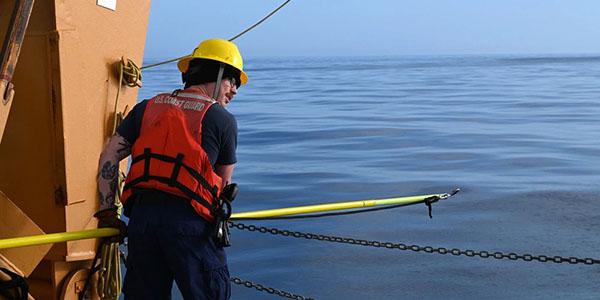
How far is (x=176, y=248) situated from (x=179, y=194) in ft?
0.78

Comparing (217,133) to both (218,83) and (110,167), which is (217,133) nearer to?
(218,83)

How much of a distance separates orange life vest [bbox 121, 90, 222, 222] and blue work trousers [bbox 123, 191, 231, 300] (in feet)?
0.19

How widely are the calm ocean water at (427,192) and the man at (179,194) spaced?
332 cm

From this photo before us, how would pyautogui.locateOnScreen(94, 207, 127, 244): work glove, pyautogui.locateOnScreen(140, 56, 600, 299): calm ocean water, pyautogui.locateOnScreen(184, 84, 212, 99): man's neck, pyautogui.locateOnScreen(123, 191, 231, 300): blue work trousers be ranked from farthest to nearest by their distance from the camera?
pyautogui.locateOnScreen(140, 56, 600, 299): calm ocean water < pyautogui.locateOnScreen(94, 207, 127, 244): work glove < pyautogui.locateOnScreen(184, 84, 212, 99): man's neck < pyautogui.locateOnScreen(123, 191, 231, 300): blue work trousers

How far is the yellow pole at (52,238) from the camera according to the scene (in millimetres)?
3663

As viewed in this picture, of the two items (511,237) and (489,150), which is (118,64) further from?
(489,150)

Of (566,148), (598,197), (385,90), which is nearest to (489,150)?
(566,148)

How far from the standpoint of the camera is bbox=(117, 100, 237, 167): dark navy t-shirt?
3.66 metres

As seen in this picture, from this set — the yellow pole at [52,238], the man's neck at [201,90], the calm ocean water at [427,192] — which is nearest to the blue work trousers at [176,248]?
the yellow pole at [52,238]

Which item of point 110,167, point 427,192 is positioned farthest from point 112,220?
point 427,192

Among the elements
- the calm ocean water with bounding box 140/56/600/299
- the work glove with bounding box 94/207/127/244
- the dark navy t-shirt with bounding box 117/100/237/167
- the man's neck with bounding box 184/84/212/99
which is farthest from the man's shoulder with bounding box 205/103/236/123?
the calm ocean water with bounding box 140/56/600/299

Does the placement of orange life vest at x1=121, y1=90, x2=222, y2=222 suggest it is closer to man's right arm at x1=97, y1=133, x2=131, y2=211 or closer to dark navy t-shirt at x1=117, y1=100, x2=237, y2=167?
dark navy t-shirt at x1=117, y1=100, x2=237, y2=167

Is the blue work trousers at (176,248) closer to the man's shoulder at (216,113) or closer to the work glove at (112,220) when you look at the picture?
the work glove at (112,220)

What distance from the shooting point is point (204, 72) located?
3.88m
